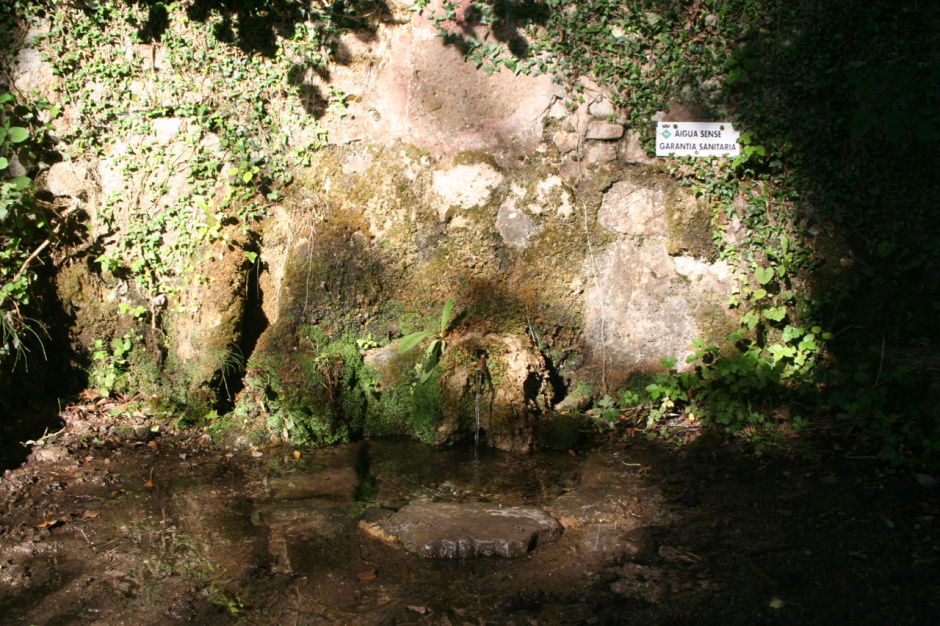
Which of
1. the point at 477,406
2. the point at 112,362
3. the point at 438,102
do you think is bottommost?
the point at 477,406

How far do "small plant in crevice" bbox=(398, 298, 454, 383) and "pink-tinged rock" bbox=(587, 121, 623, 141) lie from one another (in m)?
1.53

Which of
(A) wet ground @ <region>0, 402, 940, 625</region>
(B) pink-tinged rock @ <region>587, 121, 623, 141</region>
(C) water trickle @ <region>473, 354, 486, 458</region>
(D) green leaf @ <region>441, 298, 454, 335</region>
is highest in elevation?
(B) pink-tinged rock @ <region>587, 121, 623, 141</region>

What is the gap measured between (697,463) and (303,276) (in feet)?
9.43

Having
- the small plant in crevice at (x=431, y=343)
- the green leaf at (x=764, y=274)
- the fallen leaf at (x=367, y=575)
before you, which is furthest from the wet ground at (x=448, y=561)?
the green leaf at (x=764, y=274)

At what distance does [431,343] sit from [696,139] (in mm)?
2285

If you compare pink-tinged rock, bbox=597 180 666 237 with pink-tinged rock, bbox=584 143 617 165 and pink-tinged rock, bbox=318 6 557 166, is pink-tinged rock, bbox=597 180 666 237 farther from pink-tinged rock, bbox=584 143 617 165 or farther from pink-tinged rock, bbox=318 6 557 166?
pink-tinged rock, bbox=318 6 557 166

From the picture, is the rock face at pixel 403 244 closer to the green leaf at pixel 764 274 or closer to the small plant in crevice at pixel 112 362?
the small plant in crevice at pixel 112 362

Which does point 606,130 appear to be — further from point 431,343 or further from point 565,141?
point 431,343

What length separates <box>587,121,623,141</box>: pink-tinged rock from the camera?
457 cm

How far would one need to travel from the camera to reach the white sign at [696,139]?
446cm

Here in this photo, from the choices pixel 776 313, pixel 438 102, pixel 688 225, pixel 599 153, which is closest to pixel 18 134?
pixel 438 102

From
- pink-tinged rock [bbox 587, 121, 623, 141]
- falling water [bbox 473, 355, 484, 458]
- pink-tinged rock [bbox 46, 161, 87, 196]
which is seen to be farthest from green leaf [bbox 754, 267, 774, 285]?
pink-tinged rock [bbox 46, 161, 87, 196]

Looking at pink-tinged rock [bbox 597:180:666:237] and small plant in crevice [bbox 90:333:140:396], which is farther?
small plant in crevice [bbox 90:333:140:396]

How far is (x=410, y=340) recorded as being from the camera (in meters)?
4.43
